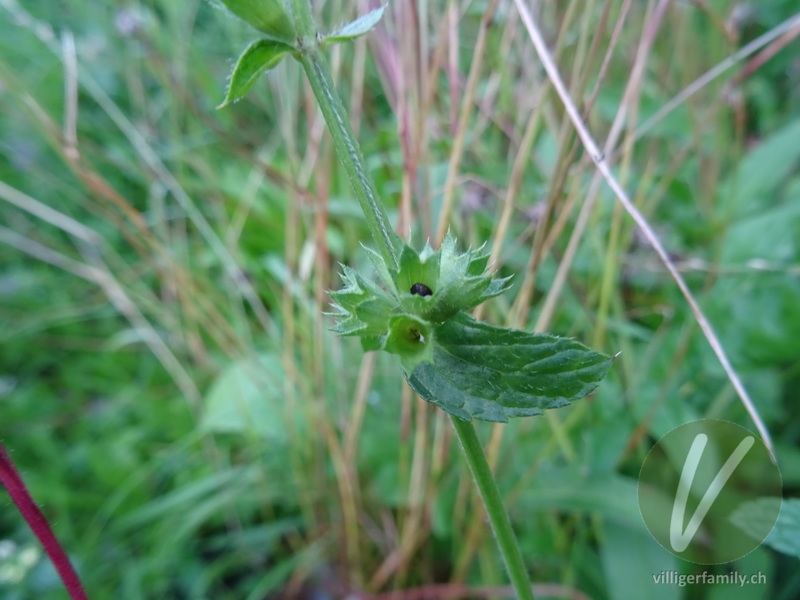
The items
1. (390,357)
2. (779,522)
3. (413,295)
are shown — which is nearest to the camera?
(413,295)

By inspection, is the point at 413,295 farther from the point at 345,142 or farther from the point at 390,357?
the point at 390,357

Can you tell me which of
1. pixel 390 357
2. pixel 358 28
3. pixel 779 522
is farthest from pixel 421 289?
pixel 390 357

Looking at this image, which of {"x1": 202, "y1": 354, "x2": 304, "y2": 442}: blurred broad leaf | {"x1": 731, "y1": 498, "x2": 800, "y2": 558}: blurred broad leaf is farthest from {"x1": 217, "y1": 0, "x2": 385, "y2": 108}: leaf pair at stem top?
{"x1": 202, "y1": 354, "x2": 304, "y2": 442}: blurred broad leaf

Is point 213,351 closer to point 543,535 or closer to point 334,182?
point 334,182


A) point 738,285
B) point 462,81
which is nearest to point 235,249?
point 462,81

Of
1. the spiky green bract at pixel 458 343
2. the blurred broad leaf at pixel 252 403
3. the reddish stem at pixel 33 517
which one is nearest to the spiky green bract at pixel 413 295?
the spiky green bract at pixel 458 343

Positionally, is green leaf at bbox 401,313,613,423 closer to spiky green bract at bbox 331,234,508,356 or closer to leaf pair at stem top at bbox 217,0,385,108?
spiky green bract at bbox 331,234,508,356
